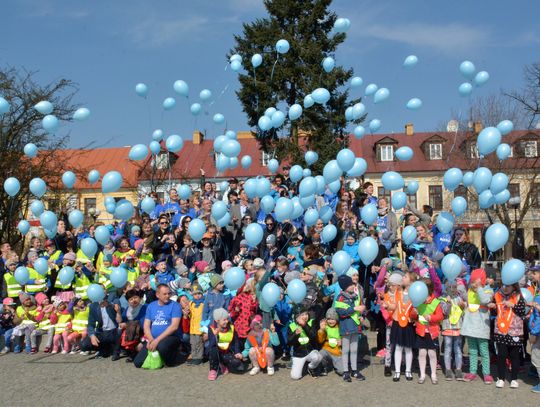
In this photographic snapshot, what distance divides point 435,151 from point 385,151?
12.2ft

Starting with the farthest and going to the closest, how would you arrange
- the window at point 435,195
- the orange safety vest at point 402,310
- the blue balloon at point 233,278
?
1. the window at point 435,195
2. the blue balloon at point 233,278
3. the orange safety vest at point 402,310

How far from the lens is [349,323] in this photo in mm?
7086

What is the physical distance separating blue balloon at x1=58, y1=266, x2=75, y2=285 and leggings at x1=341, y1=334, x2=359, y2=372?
4.49 metres

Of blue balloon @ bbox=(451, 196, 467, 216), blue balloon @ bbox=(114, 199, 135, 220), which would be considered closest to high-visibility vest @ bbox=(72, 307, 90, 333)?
blue balloon @ bbox=(114, 199, 135, 220)

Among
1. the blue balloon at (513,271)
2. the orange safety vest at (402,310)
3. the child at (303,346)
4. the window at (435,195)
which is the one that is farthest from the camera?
the window at (435,195)

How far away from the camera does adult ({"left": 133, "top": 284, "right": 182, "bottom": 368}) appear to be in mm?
7633

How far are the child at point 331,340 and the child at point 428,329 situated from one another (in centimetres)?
101

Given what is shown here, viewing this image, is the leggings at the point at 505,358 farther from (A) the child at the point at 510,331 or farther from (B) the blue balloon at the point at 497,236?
(B) the blue balloon at the point at 497,236

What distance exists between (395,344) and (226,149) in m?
4.29

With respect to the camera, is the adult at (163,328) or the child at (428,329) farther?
the adult at (163,328)

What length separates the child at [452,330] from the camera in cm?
697

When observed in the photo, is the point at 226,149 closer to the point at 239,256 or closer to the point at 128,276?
the point at 239,256

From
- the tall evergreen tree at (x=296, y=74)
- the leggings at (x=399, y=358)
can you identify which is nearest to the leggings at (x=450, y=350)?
the leggings at (x=399, y=358)

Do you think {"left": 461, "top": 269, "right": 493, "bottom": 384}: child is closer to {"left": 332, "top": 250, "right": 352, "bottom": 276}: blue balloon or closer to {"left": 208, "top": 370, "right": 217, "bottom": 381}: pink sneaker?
{"left": 332, "top": 250, "right": 352, "bottom": 276}: blue balloon
